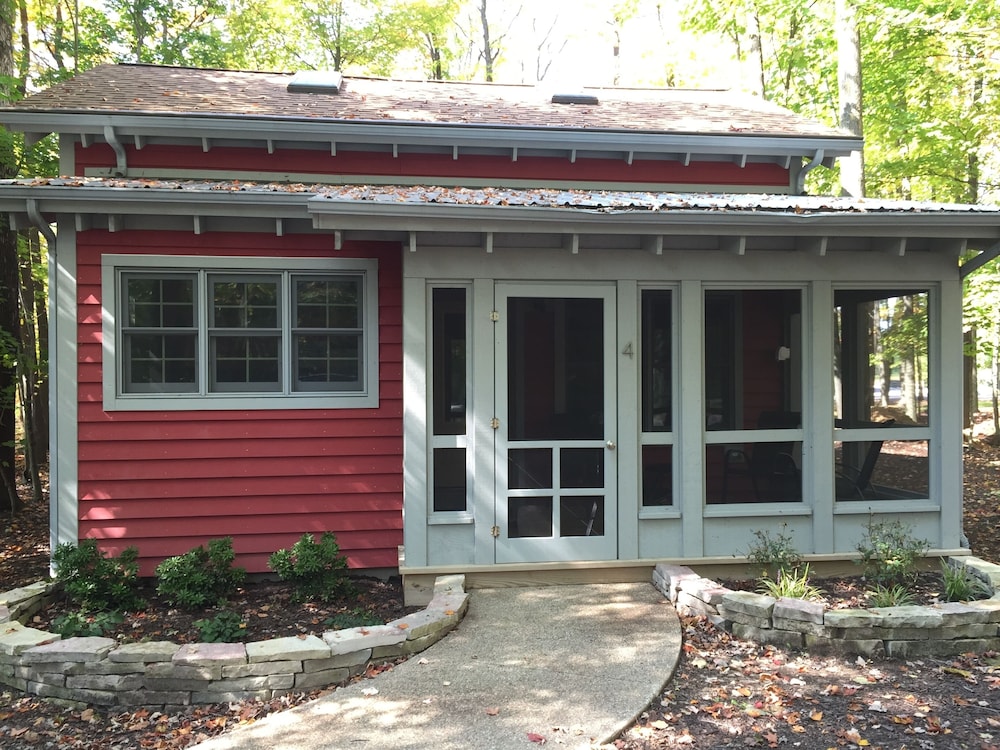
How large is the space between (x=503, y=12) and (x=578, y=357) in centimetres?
2284

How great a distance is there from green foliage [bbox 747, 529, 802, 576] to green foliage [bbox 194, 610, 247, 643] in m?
3.79

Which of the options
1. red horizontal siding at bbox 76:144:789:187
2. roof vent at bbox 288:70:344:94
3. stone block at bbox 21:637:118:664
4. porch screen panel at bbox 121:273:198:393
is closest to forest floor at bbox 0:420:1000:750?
stone block at bbox 21:637:118:664

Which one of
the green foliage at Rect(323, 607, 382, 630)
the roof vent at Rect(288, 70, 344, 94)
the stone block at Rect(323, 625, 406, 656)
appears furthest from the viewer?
the roof vent at Rect(288, 70, 344, 94)

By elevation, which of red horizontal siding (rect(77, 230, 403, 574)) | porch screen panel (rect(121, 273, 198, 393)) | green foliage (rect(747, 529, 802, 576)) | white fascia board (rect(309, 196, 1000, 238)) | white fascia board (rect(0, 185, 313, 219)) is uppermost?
white fascia board (rect(0, 185, 313, 219))

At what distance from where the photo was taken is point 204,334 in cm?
570

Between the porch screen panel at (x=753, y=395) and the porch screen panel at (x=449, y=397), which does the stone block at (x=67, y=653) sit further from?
the porch screen panel at (x=753, y=395)

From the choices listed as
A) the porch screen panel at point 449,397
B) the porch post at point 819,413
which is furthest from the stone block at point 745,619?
the porch screen panel at point 449,397

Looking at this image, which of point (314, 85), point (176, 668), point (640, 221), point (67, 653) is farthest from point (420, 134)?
point (67, 653)

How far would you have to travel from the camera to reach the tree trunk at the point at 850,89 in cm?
1041

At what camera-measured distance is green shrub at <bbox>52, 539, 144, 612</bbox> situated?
5.02 meters

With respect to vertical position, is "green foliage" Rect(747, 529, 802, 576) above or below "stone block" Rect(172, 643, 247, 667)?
above

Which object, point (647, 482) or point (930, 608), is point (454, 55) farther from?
point (930, 608)

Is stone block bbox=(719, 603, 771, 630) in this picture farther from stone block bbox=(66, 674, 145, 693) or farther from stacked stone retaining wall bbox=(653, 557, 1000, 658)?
stone block bbox=(66, 674, 145, 693)

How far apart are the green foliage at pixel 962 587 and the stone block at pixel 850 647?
2.96 ft
